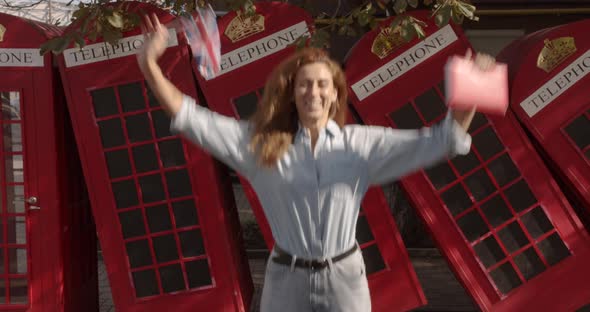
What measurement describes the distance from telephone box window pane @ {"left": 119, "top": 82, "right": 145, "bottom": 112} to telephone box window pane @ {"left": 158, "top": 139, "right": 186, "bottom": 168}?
0.29 meters

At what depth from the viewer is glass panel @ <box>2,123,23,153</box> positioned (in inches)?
144

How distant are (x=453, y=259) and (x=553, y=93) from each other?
4.04 ft

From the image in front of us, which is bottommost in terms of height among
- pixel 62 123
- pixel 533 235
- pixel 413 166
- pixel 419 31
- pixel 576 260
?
pixel 576 260

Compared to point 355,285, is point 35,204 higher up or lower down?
higher up

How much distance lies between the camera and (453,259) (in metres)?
3.63

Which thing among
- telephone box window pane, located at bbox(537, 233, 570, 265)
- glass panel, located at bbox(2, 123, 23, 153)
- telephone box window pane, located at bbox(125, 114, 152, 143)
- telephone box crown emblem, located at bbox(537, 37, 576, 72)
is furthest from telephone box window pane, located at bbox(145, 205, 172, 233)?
telephone box crown emblem, located at bbox(537, 37, 576, 72)

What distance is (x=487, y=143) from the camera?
367 cm

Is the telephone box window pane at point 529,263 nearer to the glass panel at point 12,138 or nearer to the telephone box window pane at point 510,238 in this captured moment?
the telephone box window pane at point 510,238

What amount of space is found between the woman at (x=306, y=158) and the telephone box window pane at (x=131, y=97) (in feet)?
6.13

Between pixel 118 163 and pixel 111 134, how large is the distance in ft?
0.64

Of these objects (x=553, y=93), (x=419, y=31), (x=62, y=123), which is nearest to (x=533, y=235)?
(x=553, y=93)

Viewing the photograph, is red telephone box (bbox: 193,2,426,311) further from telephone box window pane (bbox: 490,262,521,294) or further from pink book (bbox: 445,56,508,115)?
pink book (bbox: 445,56,508,115)

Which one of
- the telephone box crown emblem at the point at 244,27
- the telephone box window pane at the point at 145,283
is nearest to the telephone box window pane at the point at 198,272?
the telephone box window pane at the point at 145,283

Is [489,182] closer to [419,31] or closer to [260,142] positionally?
[419,31]
